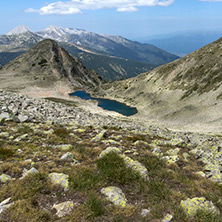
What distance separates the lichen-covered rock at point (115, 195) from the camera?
8031mm

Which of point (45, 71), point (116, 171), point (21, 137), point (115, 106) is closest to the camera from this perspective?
point (116, 171)

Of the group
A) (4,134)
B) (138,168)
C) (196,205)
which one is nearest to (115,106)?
(4,134)

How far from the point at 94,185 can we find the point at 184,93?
252ft

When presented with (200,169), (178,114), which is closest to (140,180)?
(200,169)

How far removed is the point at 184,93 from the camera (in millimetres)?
76562

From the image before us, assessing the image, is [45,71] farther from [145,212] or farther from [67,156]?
[145,212]

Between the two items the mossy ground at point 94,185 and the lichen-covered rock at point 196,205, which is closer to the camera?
the mossy ground at point 94,185

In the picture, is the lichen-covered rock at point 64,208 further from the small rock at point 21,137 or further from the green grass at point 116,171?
the small rock at point 21,137

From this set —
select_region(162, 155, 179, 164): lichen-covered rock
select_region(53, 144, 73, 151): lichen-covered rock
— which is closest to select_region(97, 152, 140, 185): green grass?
select_region(53, 144, 73, 151): lichen-covered rock

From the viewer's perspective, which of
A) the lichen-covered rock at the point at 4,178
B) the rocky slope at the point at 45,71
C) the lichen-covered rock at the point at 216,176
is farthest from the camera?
the rocky slope at the point at 45,71

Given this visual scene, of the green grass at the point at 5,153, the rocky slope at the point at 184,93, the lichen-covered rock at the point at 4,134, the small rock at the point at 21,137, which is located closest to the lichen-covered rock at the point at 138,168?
the green grass at the point at 5,153

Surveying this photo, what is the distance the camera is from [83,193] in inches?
329

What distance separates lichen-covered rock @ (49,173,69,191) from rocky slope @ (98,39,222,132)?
156 ft

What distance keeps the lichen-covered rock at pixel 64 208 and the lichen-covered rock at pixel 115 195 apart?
1795mm
